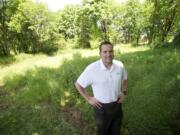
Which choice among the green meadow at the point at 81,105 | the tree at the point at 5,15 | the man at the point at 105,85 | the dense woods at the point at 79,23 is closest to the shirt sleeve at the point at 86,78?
the man at the point at 105,85

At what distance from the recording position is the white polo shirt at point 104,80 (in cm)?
363

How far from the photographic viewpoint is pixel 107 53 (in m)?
3.53

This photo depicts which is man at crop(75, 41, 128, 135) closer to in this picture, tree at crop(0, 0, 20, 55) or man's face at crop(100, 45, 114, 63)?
man's face at crop(100, 45, 114, 63)

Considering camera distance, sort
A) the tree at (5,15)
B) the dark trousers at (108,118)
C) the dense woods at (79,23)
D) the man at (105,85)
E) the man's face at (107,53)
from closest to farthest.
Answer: the man's face at (107,53)
the man at (105,85)
the dark trousers at (108,118)
the tree at (5,15)
the dense woods at (79,23)

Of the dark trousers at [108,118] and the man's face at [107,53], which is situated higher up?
the man's face at [107,53]

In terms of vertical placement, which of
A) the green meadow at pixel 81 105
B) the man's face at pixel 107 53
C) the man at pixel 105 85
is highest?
the man's face at pixel 107 53

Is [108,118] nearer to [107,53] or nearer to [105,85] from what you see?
[105,85]

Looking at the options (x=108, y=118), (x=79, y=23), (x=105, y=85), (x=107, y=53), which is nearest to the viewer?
(x=107, y=53)

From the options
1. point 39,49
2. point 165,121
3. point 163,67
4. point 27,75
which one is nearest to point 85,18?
point 39,49

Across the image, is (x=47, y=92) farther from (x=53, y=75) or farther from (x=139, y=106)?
(x=139, y=106)

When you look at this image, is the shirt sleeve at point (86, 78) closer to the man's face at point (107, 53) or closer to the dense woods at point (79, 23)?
the man's face at point (107, 53)

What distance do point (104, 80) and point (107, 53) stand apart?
411mm

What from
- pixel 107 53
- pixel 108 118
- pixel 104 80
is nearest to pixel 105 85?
pixel 104 80

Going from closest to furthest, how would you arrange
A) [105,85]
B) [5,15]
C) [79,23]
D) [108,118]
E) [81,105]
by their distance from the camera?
1. [105,85]
2. [108,118]
3. [81,105]
4. [5,15]
5. [79,23]
